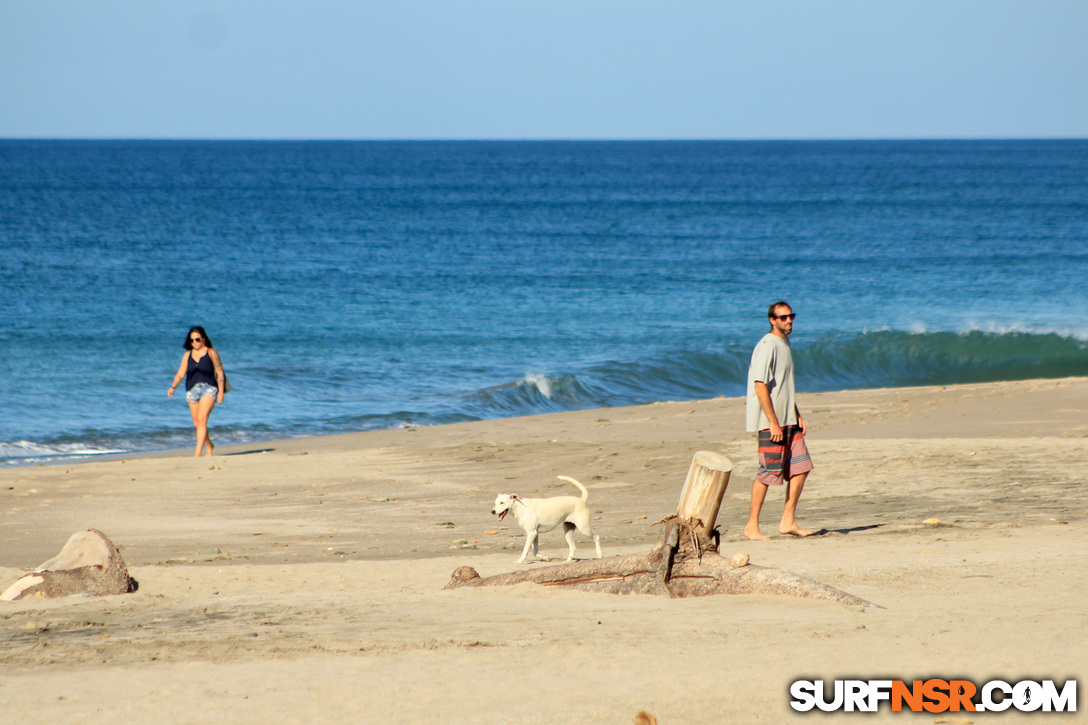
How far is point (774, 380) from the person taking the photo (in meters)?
7.91

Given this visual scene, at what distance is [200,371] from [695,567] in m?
8.52

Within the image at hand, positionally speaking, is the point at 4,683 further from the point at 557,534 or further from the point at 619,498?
the point at 619,498

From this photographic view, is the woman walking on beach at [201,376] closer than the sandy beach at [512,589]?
No

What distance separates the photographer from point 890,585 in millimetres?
6570

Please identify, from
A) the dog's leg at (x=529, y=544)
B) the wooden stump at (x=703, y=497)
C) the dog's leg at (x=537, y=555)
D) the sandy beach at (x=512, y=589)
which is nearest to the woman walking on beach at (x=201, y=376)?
the sandy beach at (x=512, y=589)

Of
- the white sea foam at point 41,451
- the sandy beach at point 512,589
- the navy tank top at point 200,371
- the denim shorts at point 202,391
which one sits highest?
the navy tank top at point 200,371

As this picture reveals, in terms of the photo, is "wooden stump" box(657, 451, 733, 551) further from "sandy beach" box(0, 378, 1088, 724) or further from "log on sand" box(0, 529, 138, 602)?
"log on sand" box(0, 529, 138, 602)

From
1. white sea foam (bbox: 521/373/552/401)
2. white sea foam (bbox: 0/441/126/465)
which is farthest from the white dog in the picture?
white sea foam (bbox: 521/373/552/401)

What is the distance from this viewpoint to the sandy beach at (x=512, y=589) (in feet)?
15.4

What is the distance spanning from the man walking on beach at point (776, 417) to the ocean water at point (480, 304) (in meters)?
10.6

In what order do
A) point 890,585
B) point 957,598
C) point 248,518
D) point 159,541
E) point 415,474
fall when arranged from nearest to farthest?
point 957,598 < point 890,585 < point 159,541 < point 248,518 < point 415,474

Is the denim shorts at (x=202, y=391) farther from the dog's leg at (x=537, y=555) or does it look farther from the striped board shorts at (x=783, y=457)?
the striped board shorts at (x=783, y=457)

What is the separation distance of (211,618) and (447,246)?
40.4m

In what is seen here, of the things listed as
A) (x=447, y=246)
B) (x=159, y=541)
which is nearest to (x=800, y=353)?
(x=159, y=541)
